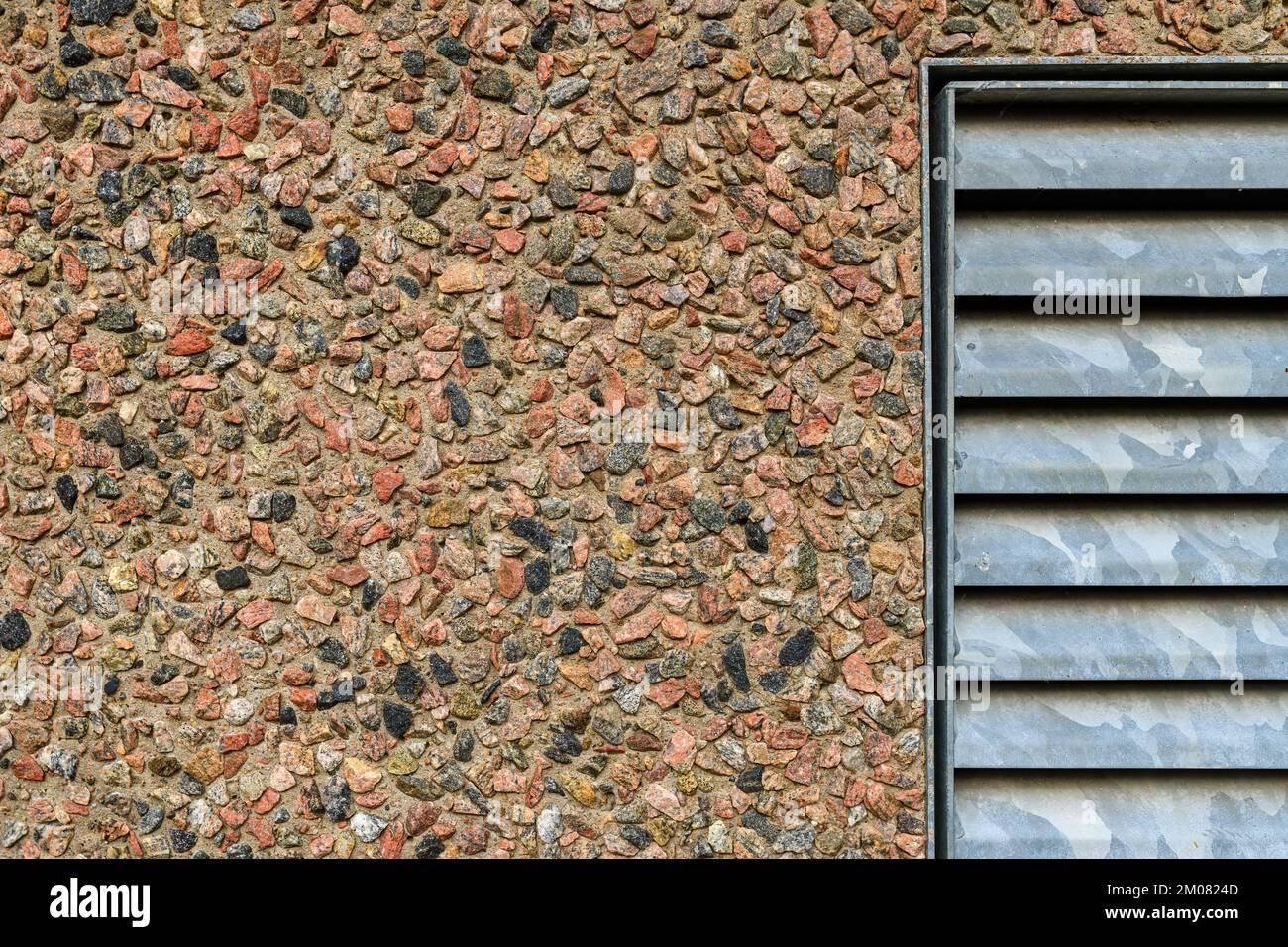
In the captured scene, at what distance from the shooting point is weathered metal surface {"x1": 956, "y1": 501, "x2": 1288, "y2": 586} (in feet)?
6.33

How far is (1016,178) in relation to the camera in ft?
6.29

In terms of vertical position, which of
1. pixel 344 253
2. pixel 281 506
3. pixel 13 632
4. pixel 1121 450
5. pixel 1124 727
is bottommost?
pixel 1124 727

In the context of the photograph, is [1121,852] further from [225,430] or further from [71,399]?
[71,399]

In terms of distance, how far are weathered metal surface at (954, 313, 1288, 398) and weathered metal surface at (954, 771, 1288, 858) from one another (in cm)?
90

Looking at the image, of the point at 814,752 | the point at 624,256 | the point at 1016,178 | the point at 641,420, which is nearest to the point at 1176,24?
the point at 1016,178

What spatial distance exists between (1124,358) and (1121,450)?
8.3 inches

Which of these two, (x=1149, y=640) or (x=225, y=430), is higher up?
(x=225, y=430)

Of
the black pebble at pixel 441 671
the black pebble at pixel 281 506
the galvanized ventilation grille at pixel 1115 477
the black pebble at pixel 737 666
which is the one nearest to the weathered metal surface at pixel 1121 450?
the galvanized ventilation grille at pixel 1115 477

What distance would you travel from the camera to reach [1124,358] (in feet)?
6.33

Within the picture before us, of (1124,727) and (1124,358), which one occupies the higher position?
(1124,358)

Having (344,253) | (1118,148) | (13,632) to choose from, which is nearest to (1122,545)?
(1118,148)

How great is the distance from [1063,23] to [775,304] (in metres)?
0.90

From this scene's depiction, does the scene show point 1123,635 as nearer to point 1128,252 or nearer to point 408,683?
point 1128,252

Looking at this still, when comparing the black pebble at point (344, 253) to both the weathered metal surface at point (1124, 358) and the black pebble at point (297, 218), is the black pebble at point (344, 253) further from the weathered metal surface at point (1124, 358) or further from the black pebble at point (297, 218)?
the weathered metal surface at point (1124, 358)
